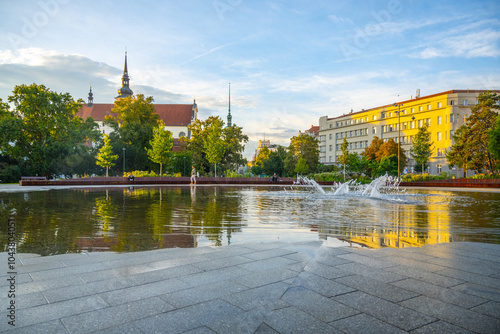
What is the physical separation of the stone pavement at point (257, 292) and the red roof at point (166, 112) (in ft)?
332

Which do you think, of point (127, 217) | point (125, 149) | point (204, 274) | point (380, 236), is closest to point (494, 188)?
point (380, 236)

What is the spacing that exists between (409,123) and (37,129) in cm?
7016

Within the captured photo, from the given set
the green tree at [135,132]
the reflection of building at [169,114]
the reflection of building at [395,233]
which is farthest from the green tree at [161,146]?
the reflection of building at [169,114]

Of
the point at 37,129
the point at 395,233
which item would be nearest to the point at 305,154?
the point at 37,129

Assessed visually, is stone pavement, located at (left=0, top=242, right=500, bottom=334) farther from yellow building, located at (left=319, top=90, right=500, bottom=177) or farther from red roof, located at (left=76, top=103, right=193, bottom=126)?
red roof, located at (left=76, top=103, right=193, bottom=126)

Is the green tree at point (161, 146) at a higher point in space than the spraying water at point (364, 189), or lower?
higher

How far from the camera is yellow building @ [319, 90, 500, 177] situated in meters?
66.8

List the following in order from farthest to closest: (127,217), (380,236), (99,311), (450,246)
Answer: (127,217) → (380,236) → (450,246) → (99,311)

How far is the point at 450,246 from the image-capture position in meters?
6.40

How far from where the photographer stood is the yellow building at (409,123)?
219 feet

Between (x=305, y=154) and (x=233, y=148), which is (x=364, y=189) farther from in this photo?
(x=305, y=154)

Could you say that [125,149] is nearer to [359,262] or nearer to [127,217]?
[127,217]

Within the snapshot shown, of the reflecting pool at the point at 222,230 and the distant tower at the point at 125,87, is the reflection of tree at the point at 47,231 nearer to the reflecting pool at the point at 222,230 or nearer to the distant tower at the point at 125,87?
the reflecting pool at the point at 222,230

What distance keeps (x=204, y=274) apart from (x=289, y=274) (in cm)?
107
